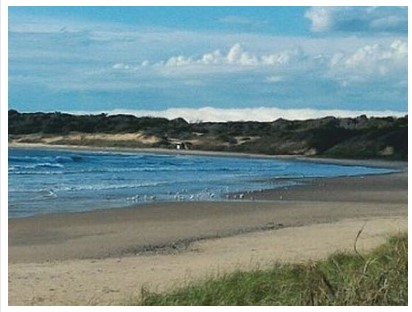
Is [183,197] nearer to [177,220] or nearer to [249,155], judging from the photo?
[177,220]

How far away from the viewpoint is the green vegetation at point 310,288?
561 cm

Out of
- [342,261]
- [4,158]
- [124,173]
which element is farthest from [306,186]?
[4,158]

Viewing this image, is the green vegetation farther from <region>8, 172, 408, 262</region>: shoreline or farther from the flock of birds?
the flock of birds

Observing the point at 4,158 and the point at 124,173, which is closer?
the point at 4,158

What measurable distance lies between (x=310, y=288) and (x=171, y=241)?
6.33m

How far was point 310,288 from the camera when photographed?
231 inches

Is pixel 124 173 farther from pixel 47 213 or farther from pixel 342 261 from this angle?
pixel 342 261

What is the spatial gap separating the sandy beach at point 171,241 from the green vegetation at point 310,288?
0.65 m

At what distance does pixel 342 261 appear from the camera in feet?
25.7

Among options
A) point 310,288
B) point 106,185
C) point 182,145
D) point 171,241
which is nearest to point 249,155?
point 182,145

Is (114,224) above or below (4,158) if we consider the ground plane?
below

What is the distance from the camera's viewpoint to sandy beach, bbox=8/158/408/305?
802 centimetres

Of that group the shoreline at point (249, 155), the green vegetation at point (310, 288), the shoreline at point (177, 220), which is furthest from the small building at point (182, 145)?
the green vegetation at point (310, 288)

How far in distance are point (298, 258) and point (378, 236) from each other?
214cm
